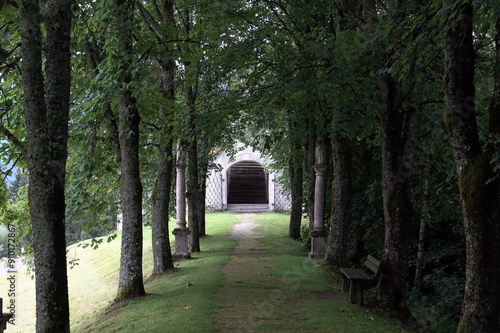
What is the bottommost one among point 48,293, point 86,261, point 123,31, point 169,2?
point 86,261

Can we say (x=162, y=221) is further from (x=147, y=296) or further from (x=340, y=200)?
(x=340, y=200)

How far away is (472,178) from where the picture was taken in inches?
213

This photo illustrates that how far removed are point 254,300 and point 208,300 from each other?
84cm

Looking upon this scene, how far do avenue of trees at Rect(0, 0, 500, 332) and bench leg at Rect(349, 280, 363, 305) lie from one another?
334mm

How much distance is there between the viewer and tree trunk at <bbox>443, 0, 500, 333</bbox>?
5188 mm

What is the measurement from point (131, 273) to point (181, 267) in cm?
349

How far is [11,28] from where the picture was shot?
22.5 feet

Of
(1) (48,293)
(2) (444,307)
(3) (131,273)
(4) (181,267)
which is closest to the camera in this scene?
(1) (48,293)

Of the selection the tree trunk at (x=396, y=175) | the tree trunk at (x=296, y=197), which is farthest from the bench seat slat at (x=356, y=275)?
the tree trunk at (x=296, y=197)

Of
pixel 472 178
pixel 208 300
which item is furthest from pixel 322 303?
pixel 472 178

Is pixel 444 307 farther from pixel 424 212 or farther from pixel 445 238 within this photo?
pixel 445 238

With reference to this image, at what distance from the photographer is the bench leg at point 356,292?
310 inches

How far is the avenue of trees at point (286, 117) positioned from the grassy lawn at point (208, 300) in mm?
807

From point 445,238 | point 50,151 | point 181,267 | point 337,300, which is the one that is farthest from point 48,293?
point 445,238
